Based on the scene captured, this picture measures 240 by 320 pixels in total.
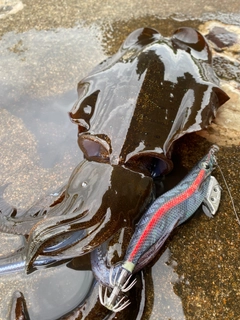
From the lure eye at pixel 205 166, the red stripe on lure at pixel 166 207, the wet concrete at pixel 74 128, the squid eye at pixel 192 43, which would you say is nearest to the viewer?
the red stripe on lure at pixel 166 207

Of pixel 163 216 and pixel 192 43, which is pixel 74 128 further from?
pixel 192 43

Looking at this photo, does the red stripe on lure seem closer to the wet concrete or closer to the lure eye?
the lure eye

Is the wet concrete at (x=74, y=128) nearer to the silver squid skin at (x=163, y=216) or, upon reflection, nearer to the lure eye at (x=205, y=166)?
the silver squid skin at (x=163, y=216)

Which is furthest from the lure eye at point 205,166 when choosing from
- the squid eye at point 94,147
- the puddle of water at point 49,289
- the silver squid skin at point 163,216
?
the puddle of water at point 49,289

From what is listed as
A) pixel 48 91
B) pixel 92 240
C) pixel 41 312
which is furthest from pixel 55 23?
pixel 41 312

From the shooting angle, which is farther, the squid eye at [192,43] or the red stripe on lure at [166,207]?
the squid eye at [192,43]

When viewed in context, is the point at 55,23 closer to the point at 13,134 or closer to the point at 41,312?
the point at 13,134
